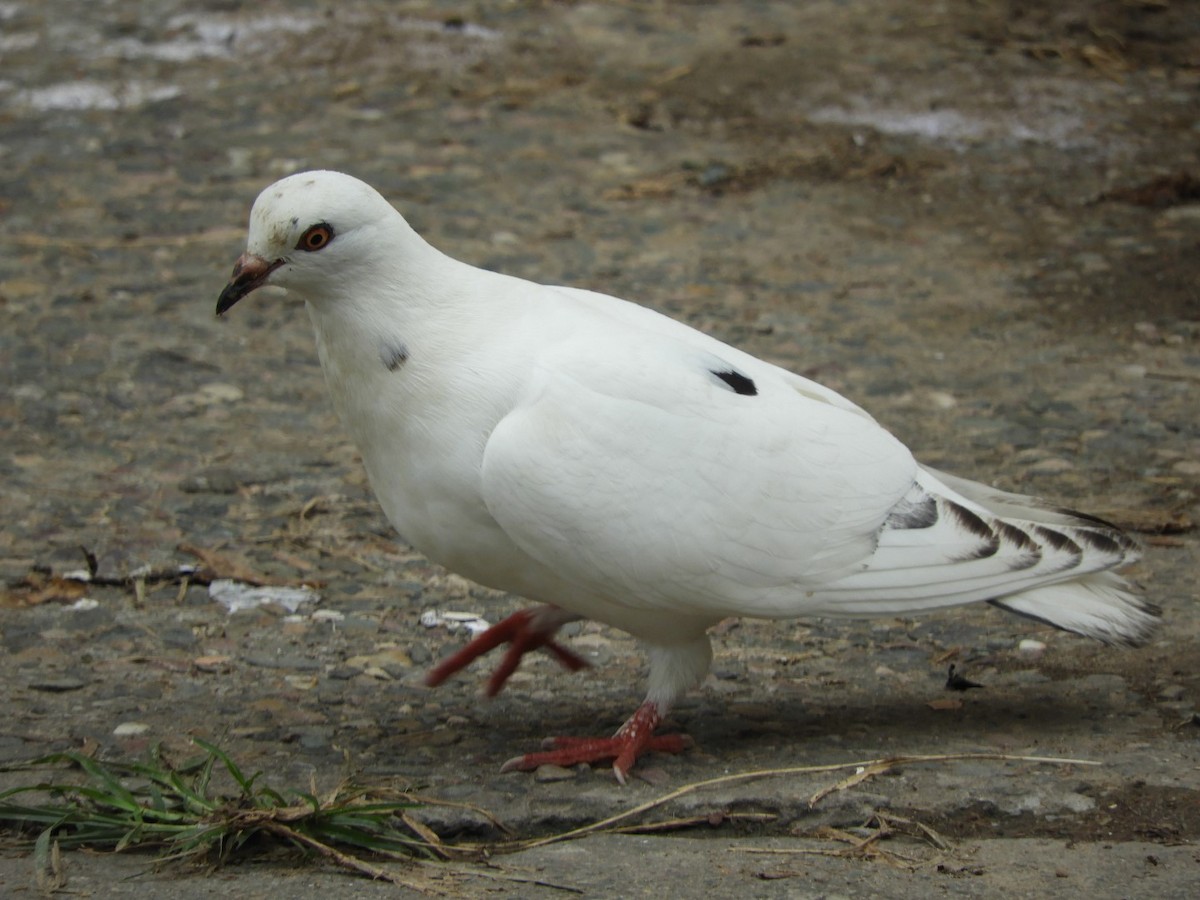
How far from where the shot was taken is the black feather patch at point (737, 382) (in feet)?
11.4

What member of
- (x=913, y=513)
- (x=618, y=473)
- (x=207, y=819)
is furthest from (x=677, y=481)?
(x=207, y=819)

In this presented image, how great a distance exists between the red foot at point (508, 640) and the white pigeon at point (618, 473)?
320 mm

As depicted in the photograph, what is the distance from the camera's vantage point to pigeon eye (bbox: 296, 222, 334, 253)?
10.7 ft

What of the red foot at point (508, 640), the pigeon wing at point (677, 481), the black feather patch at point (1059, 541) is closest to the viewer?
the pigeon wing at point (677, 481)

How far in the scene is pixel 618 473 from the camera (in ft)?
10.6

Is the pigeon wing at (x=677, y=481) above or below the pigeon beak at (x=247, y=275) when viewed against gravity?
below

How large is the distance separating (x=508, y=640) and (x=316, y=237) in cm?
115

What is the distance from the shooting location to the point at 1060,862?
115 inches

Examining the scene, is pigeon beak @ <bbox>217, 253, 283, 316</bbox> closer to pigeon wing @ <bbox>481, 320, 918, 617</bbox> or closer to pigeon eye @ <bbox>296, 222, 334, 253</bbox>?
pigeon eye @ <bbox>296, 222, 334, 253</bbox>

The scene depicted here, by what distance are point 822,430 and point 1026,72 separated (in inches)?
204

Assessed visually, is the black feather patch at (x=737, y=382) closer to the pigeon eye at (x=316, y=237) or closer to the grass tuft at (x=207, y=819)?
the pigeon eye at (x=316, y=237)

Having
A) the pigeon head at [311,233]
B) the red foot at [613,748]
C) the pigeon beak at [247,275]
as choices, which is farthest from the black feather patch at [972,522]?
the pigeon beak at [247,275]

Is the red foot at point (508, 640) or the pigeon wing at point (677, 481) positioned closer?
the pigeon wing at point (677, 481)

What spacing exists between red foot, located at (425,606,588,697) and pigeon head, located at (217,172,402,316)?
38.0 inches
